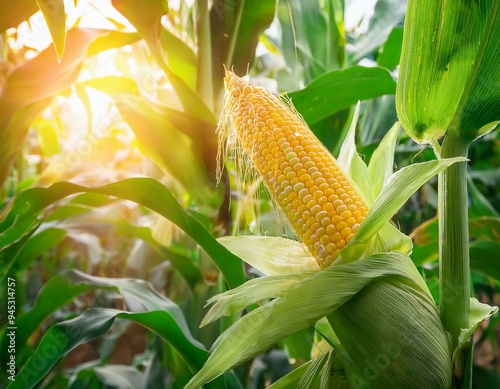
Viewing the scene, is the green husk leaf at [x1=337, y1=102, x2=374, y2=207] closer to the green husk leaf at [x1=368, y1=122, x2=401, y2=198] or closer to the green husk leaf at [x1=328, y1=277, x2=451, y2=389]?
the green husk leaf at [x1=368, y1=122, x2=401, y2=198]

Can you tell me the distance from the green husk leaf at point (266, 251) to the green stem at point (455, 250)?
0.42 ft

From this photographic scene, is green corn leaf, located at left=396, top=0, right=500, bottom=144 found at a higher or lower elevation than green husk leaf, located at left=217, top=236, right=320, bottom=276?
higher

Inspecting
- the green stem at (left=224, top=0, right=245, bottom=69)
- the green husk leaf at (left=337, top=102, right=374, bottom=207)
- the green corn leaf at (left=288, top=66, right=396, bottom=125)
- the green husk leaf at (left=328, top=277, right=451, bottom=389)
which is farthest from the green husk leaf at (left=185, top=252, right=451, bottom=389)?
the green stem at (left=224, top=0, right=245, bottom=69)

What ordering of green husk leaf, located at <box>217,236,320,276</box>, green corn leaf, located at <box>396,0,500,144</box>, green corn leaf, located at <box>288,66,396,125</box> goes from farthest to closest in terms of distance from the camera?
green corn leaf, located at <box>288,66,396,125</box> < green husk leaf, located at <box>217,236,320,276</box> < green corn leaf, located at <box>396,0,500,144</box>

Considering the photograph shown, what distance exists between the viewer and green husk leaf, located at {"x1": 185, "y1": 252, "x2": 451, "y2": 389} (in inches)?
15.0

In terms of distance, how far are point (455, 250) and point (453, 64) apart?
5.7 inches

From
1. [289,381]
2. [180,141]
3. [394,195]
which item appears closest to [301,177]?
[394,195]

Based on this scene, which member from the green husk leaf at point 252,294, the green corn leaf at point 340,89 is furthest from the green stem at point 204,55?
the green husk leaf at point 252,294

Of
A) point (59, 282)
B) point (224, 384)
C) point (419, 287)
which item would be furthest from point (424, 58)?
point (59, 282)

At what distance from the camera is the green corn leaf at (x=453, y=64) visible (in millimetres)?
378

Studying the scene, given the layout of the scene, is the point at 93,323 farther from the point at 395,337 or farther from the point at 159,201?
the point at 395,337

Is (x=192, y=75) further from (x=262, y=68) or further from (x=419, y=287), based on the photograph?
(x=262, y=68)

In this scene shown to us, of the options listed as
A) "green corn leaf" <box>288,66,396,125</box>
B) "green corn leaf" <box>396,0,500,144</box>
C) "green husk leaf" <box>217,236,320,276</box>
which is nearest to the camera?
"green corn leaf" <box>396,0,500,144</box>

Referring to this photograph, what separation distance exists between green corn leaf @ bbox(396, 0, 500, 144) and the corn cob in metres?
0.09
